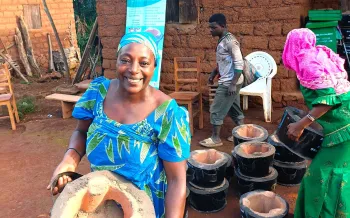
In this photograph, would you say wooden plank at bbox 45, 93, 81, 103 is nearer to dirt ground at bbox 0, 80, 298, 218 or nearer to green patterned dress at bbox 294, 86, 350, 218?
dirt ground at bbox 0, 80, 298, 218

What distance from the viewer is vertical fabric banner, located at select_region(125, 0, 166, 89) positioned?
20.7 feet

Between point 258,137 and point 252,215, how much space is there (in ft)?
4.04

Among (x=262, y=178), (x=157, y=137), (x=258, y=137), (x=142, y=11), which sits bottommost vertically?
(x=262, y=178)

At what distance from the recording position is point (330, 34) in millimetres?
5699

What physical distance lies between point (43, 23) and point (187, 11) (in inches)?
278

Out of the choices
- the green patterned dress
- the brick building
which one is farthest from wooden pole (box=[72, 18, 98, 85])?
the green patterned dress

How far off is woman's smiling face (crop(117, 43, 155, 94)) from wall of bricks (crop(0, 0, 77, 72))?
34.6 ft

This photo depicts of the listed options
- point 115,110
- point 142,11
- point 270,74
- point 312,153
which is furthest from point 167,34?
point 115,110

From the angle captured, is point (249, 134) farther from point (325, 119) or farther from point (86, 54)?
point (86, 54)

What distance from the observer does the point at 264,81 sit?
5586 millimetres

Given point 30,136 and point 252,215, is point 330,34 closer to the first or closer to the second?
point 252,215

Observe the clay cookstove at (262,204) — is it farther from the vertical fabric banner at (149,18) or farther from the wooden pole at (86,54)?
the wooden pole at (86,54)

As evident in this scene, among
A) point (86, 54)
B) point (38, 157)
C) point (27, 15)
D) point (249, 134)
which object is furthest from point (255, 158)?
point (27, 15)

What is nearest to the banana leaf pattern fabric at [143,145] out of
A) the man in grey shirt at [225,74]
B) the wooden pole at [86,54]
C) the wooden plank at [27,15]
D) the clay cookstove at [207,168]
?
the clay cookstove at [207,168]
